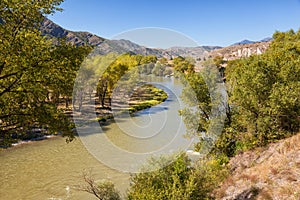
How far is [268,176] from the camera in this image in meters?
16.3

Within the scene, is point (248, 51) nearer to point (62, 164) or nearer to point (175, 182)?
point (62, 164)

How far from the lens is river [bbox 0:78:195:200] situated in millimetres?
21469

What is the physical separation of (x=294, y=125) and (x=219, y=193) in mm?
11435

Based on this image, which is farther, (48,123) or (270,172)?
(270,172)

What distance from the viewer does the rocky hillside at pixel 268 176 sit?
14094 mm

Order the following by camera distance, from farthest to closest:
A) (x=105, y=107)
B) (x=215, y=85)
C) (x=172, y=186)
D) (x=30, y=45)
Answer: (x=105, y=107) < (x=215, y=85) < (x=172, y=186) < (x=30, y=45)

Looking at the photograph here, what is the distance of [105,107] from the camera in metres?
54.1

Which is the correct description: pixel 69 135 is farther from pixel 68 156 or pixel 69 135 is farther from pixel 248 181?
pixel 68 156

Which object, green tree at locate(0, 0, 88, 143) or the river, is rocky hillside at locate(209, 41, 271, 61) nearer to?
the river

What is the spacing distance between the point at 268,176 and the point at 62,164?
65.6 feet

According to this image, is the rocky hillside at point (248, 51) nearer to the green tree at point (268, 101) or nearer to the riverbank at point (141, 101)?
the riverbank at point (141, 101)

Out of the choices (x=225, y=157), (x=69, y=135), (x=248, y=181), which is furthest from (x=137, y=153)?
(x=69, y=135)

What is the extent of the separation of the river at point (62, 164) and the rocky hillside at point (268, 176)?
334 inches

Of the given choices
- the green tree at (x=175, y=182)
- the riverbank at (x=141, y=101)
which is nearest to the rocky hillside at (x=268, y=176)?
the green tree at (x=175, y=182)
